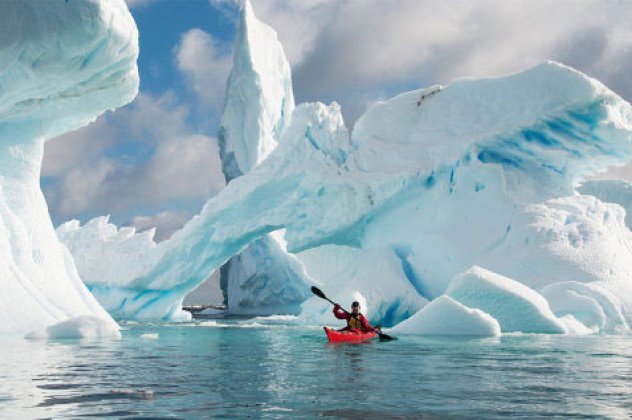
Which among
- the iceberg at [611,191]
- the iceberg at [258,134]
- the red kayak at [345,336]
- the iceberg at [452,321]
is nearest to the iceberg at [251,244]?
the iceberg at [258,134]

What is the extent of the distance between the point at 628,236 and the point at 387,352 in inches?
455

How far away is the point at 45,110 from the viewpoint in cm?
1297

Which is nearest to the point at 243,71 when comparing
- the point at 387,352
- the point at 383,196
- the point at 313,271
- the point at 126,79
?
the point at 313,271

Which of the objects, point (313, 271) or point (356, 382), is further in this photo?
point (313, 271)

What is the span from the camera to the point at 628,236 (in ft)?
58.5

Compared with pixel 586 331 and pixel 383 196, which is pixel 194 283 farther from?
pixel 586 331

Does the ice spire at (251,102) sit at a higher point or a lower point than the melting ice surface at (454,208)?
higher

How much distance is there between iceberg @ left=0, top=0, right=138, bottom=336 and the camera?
9.95m

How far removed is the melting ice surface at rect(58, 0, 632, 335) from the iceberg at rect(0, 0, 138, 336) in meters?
6.32

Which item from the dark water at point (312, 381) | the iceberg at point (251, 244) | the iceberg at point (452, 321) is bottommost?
the dark water at point (312, 381)

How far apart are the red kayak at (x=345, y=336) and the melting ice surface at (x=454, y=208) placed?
227 cm

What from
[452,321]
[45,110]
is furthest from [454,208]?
[45,110]

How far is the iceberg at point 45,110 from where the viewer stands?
392 inches

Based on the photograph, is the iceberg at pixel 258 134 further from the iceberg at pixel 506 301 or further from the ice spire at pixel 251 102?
the iceberg at pixel 506 301
